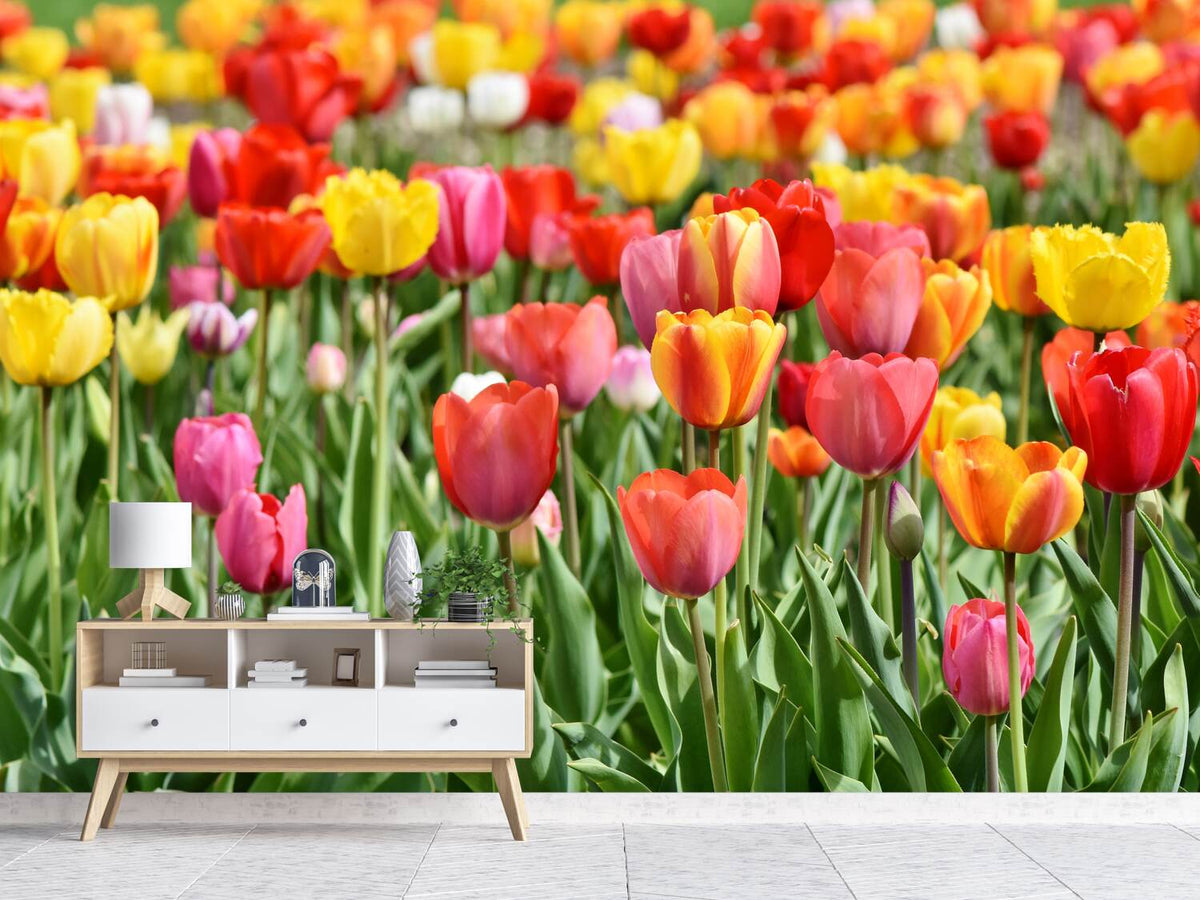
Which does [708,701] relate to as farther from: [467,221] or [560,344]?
[467,221]

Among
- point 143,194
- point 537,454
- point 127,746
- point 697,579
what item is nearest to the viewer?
point 697,579

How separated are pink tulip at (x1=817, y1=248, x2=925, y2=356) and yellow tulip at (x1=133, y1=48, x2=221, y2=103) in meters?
4.69

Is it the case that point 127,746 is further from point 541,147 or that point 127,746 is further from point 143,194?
point 541,147

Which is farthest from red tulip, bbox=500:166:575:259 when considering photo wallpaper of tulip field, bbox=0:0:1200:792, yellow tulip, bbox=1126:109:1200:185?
yellow tulip, bbox=1126:109:1200:185

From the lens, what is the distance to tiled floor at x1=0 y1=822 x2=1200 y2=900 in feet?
8.91

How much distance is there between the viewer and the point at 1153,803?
309 centimetres

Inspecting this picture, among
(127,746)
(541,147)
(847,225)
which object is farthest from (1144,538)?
(541,147)

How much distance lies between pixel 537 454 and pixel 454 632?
1.81ft

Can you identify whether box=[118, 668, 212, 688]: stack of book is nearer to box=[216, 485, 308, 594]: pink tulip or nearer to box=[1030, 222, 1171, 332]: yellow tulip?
box=[216, 485, 308, 594]: pink tulip

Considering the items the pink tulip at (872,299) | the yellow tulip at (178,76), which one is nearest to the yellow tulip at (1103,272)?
the pink tulip at (872,299)

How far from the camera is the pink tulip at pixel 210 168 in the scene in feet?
13.5

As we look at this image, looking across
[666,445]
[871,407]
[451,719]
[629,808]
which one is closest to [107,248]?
[451,719]

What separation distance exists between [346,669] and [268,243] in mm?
944

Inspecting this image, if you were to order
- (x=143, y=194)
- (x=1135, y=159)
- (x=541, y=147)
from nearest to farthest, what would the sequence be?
(x=143, y=194) → (x=1135, y=159) → (x=541, y=147)
